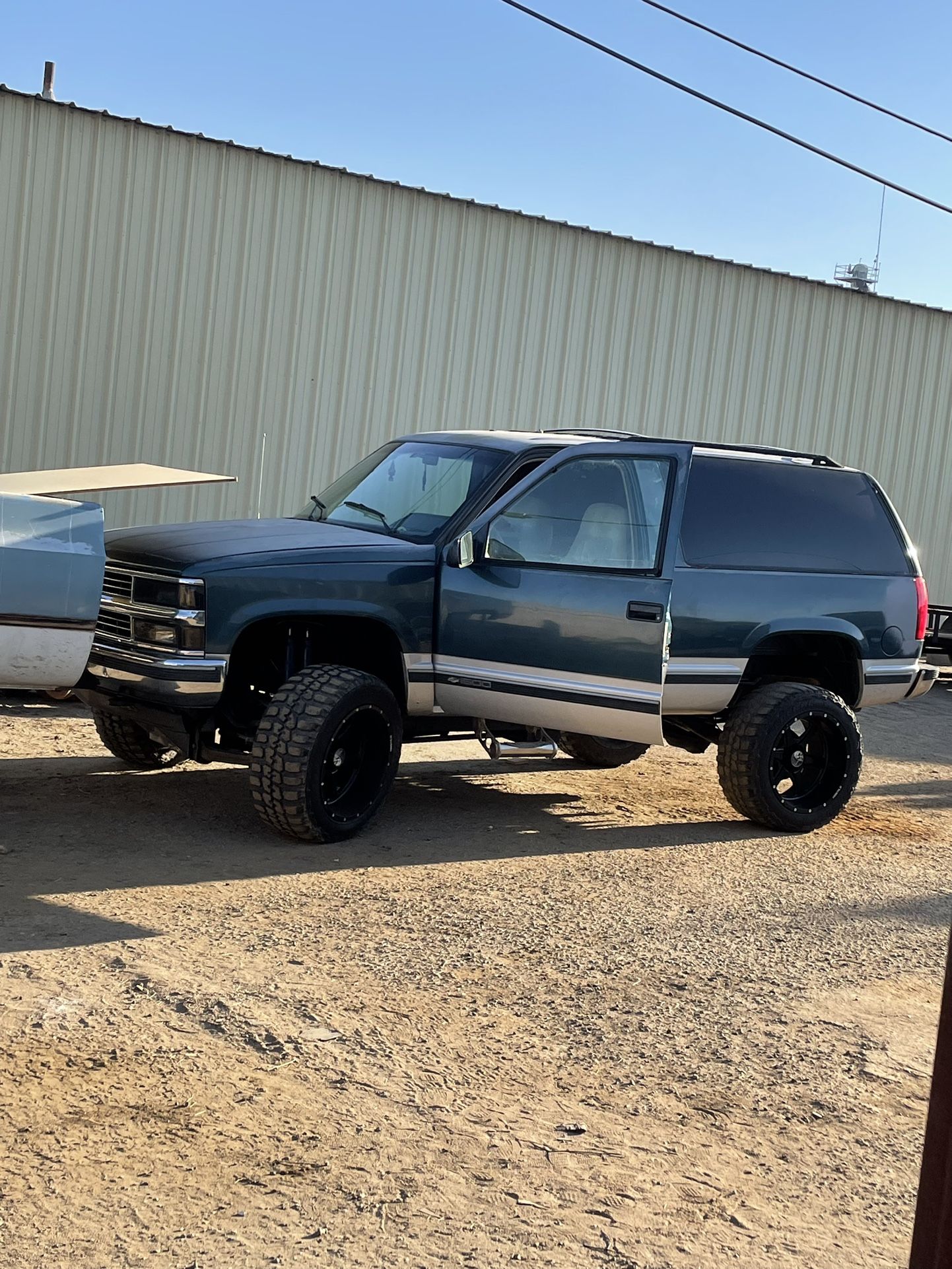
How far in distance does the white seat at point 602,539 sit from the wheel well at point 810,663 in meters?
1.08

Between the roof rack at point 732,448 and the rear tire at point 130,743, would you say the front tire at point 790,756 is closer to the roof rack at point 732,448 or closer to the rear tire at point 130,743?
the roof rack at point 732,448

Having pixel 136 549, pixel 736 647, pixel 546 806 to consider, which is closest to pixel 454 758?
pixel 546 806

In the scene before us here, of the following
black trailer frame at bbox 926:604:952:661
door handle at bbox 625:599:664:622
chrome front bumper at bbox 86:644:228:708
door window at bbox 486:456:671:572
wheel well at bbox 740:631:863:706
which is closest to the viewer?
chrome front bumper at bbox 86:644:228:708

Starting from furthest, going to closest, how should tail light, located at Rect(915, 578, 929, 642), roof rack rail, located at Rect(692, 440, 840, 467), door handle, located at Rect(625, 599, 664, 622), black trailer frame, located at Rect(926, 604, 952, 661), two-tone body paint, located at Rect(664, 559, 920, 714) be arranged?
1. black trailer frame, located at Rect(926, 604, 952, 661)
2. tail light, located at Rect(915, 578, 929, 642)
3. roof rack rail, located at Rect(692, 440, 840, 467)
4. two-tone body paint, located at Rect(664, 559, 920, 714)
5. door handle, located at Rect(625, 599, 664, 622)

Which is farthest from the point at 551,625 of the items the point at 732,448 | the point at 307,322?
the point at 307,322

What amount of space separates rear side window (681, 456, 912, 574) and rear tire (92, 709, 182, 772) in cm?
329

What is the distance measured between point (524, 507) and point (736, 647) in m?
1.41

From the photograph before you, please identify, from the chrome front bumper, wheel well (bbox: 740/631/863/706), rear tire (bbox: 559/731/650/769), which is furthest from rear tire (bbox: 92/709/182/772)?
wheel well (bbox: 740/631/863/706)

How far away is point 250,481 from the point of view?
11781 millimetres

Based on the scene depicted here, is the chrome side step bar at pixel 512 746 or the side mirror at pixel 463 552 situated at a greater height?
the side mirror at pixel 463 552

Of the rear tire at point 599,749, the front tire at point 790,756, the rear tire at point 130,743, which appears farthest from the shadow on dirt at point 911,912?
the rear tire at point 130,743

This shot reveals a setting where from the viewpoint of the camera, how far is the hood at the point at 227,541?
6.66m

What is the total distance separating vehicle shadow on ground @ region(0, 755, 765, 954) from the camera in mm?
5742

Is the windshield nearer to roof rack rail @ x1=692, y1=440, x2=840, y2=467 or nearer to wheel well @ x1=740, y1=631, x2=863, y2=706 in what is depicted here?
roof rack rail @ x1=692, y1=440, x2=840, y2=467
